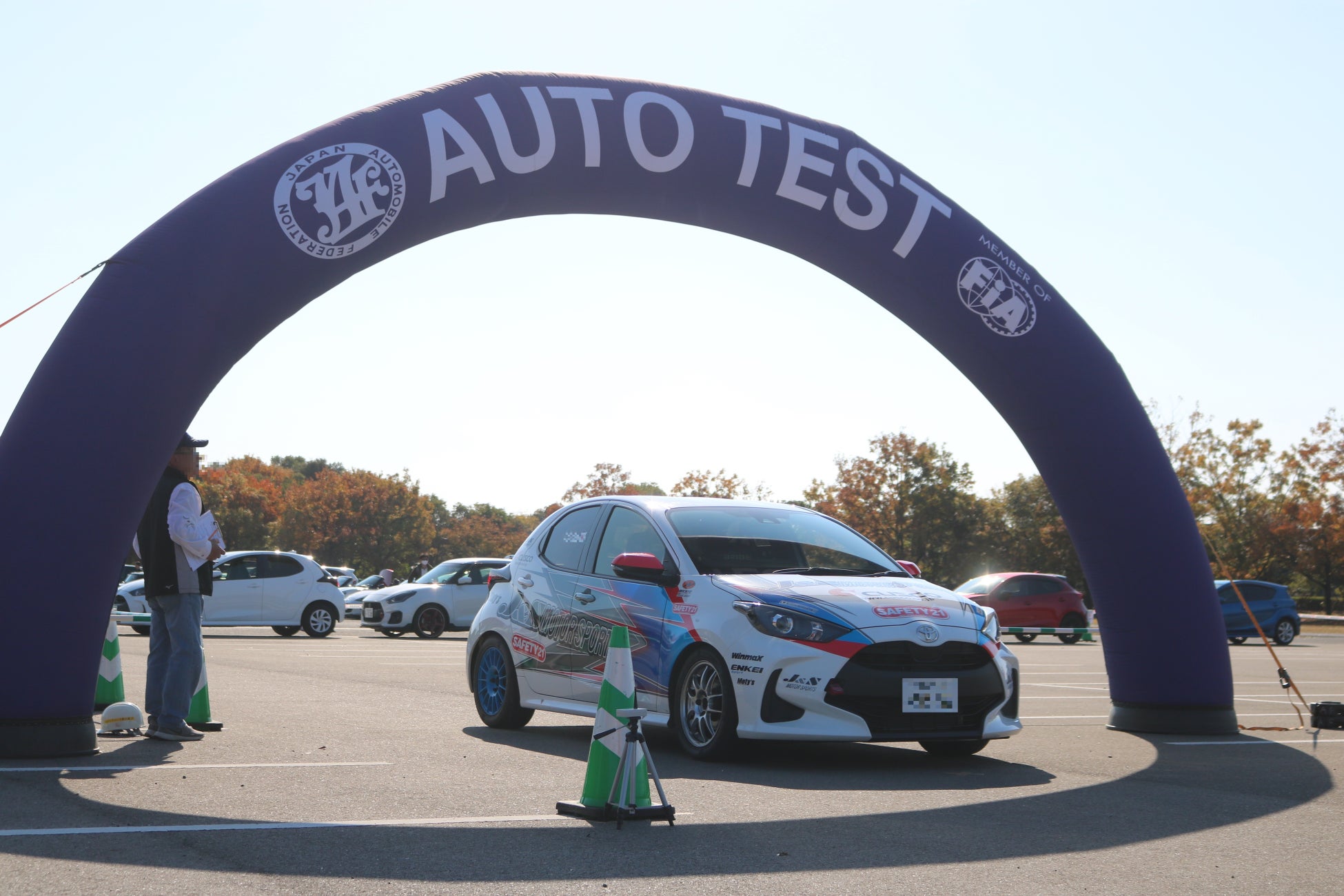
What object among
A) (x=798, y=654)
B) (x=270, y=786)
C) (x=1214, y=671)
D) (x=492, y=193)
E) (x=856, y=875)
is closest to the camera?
(x=856, y=875)

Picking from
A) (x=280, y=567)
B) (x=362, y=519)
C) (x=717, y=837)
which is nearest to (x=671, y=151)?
(x=717, y=837)

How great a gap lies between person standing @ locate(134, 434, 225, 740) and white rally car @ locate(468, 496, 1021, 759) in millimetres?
2158

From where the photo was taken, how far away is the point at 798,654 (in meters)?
7.41

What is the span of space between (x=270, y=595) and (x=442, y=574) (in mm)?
3675

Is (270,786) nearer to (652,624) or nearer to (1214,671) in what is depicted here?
(652,624)

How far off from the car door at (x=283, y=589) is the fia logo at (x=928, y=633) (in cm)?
1967

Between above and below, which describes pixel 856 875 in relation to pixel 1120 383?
below

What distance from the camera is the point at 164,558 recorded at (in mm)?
8781

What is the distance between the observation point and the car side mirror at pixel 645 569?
8188mm

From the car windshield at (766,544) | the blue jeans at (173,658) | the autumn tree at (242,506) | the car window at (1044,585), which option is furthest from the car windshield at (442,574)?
the autumn tree at (242,506)

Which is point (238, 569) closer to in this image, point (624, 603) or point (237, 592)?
point (237, 592)

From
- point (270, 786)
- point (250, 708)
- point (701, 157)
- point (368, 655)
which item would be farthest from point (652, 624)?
point (368, 655)

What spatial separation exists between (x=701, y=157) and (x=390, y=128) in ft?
7.21

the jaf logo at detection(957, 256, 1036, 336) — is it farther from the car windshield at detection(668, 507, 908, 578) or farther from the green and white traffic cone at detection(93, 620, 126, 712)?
the green and white traffic cone at detection(93, 620, 126, 712)
